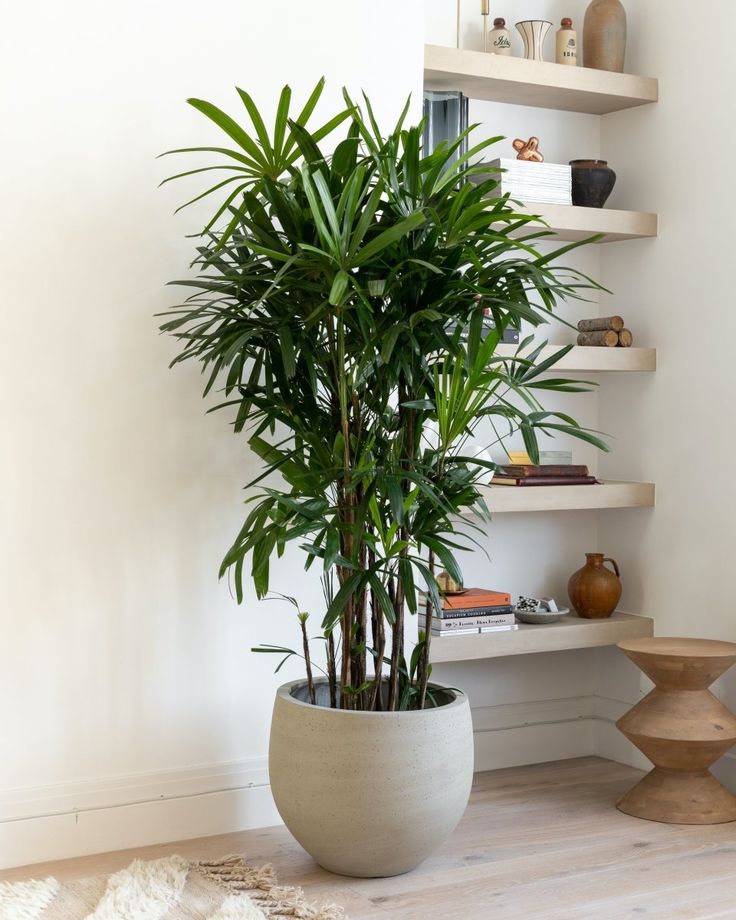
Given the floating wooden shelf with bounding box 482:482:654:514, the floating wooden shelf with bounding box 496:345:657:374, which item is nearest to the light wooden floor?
the floating wooden shelf with bounding box 482:482:654:514

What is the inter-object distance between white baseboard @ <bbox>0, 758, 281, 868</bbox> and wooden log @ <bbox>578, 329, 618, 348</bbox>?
171cm

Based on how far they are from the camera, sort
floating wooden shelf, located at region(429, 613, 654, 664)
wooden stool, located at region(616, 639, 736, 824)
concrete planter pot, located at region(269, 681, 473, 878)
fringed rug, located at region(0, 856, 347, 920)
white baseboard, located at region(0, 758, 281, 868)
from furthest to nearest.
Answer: floating wooden shelf, located at region(429, 613, 654, 664)
wooden stool, located at region(616, 639, 736, 824)
white baseboard, located at region(0, 758, 281, 868)
concrete planter pot, located at region(269, 681, 473, 878)
fringed rug, located at region(0, 856, 347, 920)

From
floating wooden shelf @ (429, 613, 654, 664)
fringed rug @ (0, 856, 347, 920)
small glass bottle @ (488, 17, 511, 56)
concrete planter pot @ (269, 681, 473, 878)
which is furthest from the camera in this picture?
small glass bottle @ (488, 17, 511, 56)

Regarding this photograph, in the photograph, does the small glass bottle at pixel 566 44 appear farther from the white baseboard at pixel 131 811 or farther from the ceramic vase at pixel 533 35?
the white baseboard at pixel 131 811

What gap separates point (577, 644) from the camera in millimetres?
3561

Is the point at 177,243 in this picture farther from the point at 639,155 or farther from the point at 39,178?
the point at 639,155

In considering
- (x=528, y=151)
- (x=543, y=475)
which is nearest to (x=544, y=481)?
(x=543, y=475)

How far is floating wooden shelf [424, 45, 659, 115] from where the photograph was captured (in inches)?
135

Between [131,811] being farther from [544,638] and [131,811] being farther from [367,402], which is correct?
[544,638]

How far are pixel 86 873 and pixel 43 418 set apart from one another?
1.12 m

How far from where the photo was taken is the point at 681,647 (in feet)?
10.6

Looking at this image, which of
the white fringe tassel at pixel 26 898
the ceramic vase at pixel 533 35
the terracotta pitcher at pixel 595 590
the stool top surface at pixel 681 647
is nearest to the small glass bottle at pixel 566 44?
the ceramic vase at pixel 533 35

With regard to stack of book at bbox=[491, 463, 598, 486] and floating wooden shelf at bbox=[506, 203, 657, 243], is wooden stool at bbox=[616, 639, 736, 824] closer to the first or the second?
stack of book at bbox=[491, 463, 598, 486]

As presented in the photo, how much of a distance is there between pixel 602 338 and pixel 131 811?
6.74 ft
